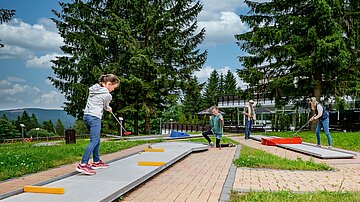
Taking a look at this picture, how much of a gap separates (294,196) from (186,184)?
149cm

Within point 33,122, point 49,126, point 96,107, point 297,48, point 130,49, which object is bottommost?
point 49,126

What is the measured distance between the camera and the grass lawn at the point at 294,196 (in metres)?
4.07

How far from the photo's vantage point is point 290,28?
18.5 m

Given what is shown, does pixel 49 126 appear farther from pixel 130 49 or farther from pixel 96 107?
pixel 96 107

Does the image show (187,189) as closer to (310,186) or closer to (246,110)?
(310,186)

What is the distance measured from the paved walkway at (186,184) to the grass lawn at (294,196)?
1.05ft

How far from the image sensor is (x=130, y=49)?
837 inches

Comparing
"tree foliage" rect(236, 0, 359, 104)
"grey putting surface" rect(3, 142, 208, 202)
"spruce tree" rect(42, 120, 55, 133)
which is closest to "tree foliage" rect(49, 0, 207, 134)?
"tree foliage" rect(236, 0, 359, 104)

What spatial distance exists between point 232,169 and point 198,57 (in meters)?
17.6

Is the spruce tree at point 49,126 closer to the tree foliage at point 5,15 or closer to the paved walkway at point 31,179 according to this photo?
the tree foliage at point 5,15

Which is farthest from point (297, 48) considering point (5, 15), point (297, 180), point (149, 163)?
point (149, 163)

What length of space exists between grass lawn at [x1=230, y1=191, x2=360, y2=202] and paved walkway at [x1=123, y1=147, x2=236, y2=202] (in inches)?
12.6

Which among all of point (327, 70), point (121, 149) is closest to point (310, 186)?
point (121, 149)

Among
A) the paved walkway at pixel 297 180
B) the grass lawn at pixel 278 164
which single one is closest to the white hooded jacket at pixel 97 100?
the paved walkway at pixel 297 180
